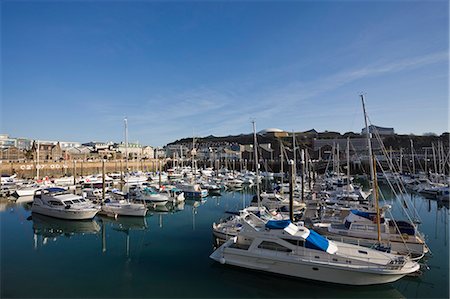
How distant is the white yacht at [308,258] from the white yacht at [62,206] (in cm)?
1536

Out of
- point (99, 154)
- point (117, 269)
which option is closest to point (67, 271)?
point (117, 269)

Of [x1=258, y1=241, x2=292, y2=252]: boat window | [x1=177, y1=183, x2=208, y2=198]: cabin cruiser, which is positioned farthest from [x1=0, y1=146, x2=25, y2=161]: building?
[x1=258, y1=241, x2=292, y2=252]: boat window

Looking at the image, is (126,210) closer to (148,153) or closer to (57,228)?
(57,228)

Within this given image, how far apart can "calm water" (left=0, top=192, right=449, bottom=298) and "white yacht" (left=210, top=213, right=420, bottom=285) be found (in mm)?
500

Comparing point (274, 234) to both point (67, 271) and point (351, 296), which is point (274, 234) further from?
point (67, 271)

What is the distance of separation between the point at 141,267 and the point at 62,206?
14.4 meters

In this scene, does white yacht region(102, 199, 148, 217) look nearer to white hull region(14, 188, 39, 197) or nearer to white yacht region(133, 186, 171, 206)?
white yacht region(133, 186, 171, 206)

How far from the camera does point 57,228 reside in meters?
22.6

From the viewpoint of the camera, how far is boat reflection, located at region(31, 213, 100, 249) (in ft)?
68.5

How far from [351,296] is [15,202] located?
38.6 metres

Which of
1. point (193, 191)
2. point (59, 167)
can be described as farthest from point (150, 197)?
point (59, 167)

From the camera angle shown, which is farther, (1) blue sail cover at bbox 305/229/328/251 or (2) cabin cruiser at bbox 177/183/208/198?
(2) cabin cruiser at bbox 177/183/208/198

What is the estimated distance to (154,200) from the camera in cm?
3188

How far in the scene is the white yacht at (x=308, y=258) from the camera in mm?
12031
